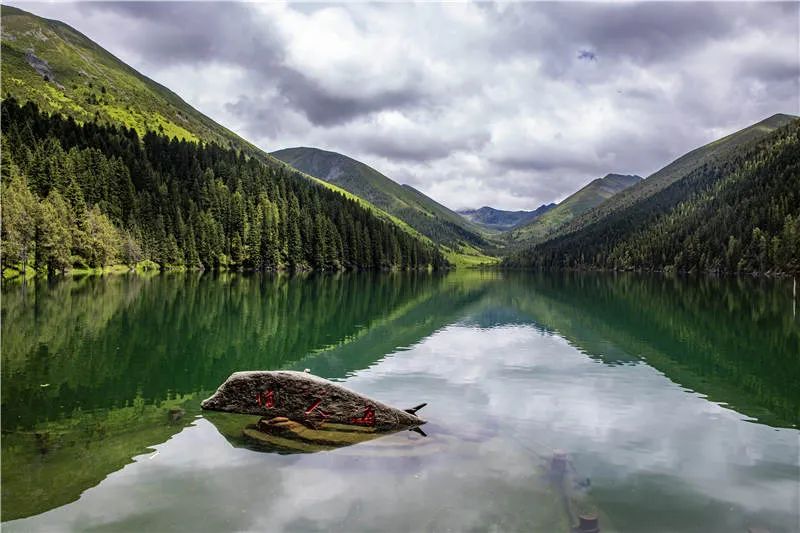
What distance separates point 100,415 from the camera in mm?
20516

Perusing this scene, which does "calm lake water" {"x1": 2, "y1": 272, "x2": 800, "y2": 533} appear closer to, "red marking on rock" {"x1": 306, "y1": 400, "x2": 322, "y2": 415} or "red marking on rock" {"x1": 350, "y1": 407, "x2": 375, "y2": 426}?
"red marking on rock" {"x1": 350, "y1": 407, "x2": 375, "y2": 426}

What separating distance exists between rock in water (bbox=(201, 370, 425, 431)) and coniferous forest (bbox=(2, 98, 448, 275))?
9353 cm

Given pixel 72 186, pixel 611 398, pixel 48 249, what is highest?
pixel 72 186

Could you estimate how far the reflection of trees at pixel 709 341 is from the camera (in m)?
26.5

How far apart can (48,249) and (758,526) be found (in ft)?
389

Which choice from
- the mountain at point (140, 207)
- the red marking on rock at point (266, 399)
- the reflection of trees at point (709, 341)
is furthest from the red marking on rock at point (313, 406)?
the mountain at point (140, 207)

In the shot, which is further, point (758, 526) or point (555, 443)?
point (555, 443)

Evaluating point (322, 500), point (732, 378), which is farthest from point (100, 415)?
point (732, 378)

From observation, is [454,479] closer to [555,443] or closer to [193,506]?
[555,443]

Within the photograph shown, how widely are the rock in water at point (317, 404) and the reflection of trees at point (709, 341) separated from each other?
15.9 meters

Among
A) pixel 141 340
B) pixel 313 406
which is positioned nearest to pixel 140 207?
pixel 141 340

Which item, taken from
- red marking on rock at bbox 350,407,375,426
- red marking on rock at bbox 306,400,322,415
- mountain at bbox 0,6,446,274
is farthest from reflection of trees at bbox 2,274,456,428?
mountain at bbox 0,6,446,274

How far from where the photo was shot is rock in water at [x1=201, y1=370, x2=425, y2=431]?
62.1 feet

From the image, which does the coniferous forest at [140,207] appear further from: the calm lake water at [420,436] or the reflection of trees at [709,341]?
the reflection of trees at [709,341]
